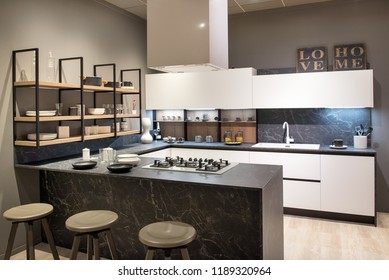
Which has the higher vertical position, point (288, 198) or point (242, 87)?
point (242, 87)

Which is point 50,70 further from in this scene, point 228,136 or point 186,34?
point 228,136

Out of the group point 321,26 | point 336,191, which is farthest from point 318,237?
point 321,26

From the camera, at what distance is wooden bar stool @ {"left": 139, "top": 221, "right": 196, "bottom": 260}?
1.92 meters

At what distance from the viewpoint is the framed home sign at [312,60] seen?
4.68 m

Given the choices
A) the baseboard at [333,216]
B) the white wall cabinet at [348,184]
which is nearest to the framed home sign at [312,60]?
the white wall cabinet at [348,184]

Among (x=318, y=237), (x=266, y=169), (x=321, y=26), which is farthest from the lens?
(x=321, y=26)

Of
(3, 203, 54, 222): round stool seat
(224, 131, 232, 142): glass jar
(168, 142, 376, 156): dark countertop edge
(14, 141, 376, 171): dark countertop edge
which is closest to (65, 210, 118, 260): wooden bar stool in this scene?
(3, 203, 54, 222): round stool seat

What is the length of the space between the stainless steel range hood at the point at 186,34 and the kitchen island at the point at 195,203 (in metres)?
0.95

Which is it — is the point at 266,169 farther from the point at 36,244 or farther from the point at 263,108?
the point at 36,244

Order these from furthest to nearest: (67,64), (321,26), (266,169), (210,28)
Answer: (321,26), (67,64), (266,169), (210,28)

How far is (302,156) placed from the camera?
14.1ft

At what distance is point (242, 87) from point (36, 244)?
3.37 metres

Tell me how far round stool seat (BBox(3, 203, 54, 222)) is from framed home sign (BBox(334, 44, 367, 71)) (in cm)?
411

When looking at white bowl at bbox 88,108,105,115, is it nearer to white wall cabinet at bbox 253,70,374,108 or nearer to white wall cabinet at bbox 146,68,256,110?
white wall cabinet at bbox 146,68,256,110
